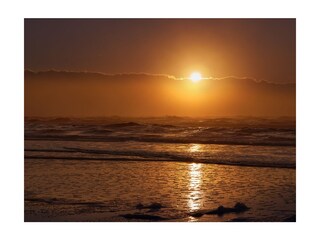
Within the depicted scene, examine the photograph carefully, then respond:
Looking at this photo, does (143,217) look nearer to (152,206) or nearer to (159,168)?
(152,206)

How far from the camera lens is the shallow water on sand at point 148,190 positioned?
5.20 metres

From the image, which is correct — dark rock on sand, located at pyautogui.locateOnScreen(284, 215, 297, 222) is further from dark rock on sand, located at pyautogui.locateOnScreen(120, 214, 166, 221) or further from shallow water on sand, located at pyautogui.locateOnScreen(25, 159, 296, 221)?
dark rock on sand, located at pyautogui.locateOnScreen(120, 214, 166, 221)

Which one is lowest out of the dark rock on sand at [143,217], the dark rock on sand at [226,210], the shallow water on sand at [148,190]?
the dark rock on sand at [143,217]

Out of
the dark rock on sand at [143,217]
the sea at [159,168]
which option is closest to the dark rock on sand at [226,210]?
the sea at [159,168]

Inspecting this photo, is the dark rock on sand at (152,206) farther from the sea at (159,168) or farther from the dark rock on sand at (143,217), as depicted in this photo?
the dark rock on sand at (143,217)

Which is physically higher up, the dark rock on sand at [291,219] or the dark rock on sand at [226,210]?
the dark rock on sand at [226,210]

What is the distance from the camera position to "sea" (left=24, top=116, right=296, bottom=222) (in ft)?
17.2

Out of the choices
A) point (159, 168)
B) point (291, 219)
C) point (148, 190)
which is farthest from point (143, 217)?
point (291, 219)

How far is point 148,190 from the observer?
18.4ft

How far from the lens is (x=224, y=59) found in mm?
5723

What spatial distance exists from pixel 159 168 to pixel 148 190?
0.52 m

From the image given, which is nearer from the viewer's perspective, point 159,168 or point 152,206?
point 152,206
